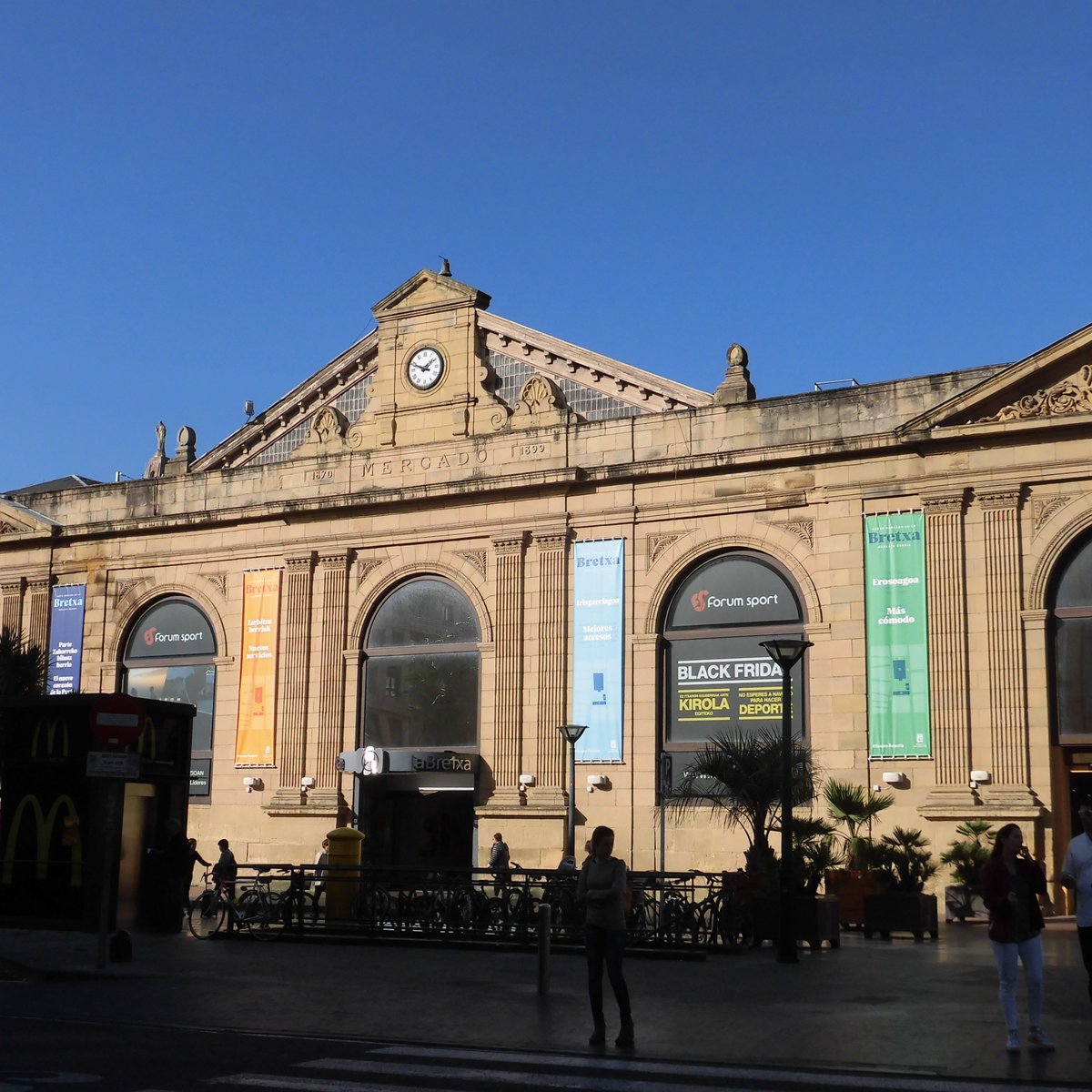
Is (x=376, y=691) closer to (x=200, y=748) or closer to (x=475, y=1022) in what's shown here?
(x=200, y=748)

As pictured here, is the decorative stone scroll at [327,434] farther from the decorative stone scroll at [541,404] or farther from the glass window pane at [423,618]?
the decorative stone scroll at [541,404]

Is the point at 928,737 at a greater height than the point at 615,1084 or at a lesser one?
greater

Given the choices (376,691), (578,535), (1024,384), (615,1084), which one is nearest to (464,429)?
(578,535)

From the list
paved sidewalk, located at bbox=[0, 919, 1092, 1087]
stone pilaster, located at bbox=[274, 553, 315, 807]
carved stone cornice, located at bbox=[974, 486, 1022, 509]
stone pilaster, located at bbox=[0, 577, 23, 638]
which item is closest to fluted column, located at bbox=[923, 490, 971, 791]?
carved stone cornice, located at bbox=[974, 486, 1022, 509]

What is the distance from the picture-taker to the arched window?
29562mm

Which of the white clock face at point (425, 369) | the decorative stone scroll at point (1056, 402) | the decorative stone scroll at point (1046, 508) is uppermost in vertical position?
the white clock face at point (425, 369)

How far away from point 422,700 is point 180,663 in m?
8.11

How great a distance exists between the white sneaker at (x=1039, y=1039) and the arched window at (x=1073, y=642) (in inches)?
725

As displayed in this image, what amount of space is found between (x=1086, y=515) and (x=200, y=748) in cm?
2357

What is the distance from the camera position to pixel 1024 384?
1199 inches

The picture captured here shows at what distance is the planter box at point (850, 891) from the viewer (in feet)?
86.4

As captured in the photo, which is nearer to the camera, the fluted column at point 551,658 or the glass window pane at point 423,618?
the fluted column at point 551,658

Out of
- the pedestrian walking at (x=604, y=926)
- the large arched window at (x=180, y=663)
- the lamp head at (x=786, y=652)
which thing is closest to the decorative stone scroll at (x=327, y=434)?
the large arched window at (x=180, y=663)

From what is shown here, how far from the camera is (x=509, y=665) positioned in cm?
3569
